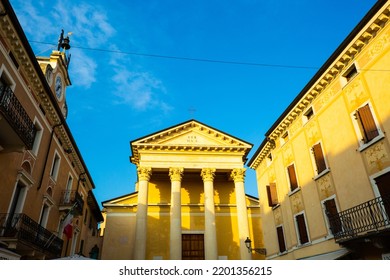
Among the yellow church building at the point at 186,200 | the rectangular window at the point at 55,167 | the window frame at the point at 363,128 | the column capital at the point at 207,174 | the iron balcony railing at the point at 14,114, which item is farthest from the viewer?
the column capital at the point at 207,174

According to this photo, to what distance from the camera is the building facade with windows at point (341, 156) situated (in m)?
10.3

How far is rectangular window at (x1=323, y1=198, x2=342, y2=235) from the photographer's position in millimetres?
11852

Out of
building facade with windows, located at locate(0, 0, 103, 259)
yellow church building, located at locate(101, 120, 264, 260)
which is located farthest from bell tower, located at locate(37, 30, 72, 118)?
yellow church building, located at locate(101, 120, 264, 260)

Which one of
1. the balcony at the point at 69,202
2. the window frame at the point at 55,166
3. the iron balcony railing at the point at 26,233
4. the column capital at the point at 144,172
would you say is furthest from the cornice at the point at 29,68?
the column capital at the point at 144,172

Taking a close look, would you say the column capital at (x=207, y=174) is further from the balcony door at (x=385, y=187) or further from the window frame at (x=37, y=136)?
the balcony door at (x=385, y=187)

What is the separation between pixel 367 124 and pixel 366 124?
0.05 m

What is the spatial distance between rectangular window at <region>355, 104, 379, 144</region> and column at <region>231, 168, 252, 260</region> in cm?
1505

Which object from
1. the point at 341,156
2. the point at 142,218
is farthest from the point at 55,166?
the point at 341,156

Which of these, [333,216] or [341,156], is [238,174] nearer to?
[333,216]

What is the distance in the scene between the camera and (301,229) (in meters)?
15.2

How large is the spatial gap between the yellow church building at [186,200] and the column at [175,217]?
9cm

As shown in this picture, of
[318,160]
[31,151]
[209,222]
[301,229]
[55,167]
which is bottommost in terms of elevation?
[301,229]
